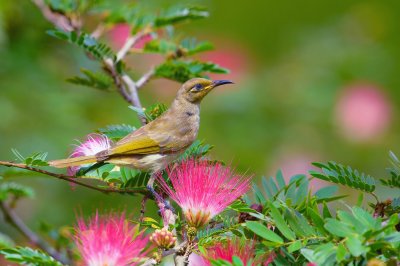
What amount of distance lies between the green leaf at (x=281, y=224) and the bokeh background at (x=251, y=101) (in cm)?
232

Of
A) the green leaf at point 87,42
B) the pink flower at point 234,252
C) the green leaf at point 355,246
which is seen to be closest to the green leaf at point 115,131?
the green leaf at point 87,42

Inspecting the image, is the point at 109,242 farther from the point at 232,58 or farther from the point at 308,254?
the point at 232,58

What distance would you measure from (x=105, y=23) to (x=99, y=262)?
2.02 metres

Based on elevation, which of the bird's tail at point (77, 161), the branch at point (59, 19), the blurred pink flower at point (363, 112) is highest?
→ the branch at point (59, 19)

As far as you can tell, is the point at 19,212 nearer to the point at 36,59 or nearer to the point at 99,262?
the point at 36,59

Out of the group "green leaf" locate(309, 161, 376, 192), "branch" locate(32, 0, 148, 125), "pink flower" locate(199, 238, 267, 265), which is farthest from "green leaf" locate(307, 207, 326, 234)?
"branch" locate(32, 0, 148, 125)

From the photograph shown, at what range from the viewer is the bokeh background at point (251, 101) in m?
4.63

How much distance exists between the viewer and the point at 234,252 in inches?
76.3

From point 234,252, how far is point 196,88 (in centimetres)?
161

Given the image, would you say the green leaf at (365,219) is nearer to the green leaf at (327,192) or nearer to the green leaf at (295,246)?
the green leaf at (295,246)

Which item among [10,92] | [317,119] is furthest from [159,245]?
[317,119]

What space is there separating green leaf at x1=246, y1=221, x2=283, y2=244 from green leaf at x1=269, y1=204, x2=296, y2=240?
22 millimetres

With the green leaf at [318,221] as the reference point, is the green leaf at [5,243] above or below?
above

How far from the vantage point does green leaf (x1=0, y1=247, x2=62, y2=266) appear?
188 cm
